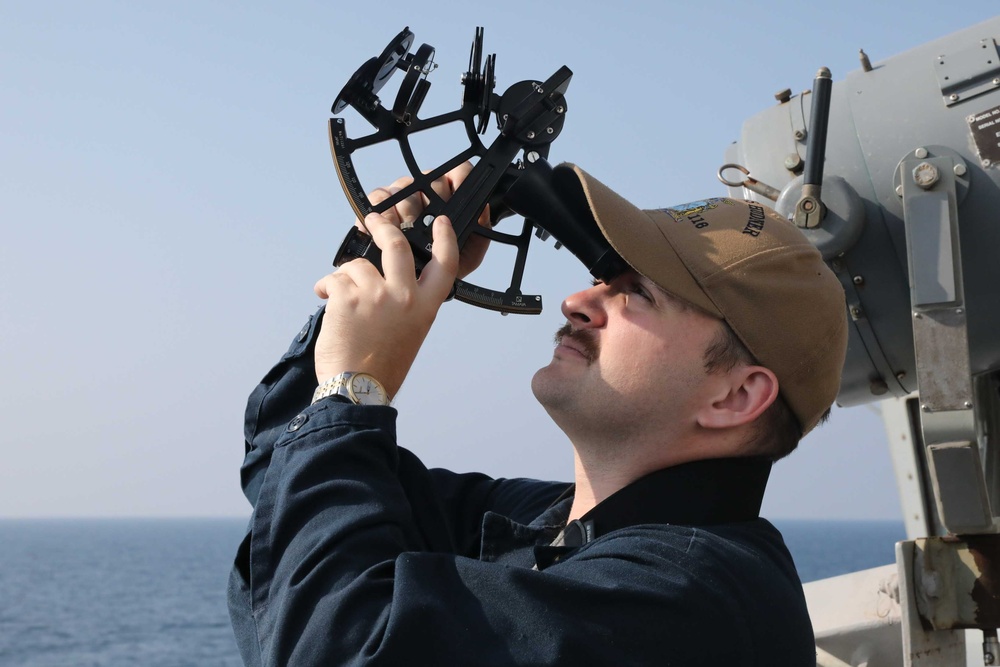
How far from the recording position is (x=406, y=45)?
2291 millimetres

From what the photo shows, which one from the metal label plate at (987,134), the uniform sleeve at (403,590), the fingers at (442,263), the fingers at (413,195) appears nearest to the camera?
the uniform sleeve at (403,590)

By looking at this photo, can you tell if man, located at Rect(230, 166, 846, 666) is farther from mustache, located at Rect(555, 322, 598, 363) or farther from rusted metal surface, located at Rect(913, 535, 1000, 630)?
rusted metal surface, located at Rect(913, 535, 1000, 630)

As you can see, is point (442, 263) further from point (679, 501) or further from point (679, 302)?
point (679, 501)

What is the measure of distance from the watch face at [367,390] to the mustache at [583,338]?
41 centimetres

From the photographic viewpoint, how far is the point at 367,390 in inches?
73.6

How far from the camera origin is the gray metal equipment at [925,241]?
9.59ft

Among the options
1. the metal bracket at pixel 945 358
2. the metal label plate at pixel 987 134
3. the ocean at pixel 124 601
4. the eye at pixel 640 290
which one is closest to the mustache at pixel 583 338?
the eye at pixel 640 290

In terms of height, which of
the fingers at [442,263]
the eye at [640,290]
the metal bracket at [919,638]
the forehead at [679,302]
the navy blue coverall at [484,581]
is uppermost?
the fingers at [442,263]

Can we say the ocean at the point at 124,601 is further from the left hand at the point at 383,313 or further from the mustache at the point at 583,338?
the left hand at the point at 383,313

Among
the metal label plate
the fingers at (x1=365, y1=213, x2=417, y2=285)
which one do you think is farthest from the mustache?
the metal label plate

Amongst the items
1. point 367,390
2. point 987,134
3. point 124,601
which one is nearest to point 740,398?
point 367,390

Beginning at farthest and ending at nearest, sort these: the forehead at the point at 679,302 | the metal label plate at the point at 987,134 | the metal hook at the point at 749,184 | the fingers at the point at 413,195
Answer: the metal hook at the point at 749,184 < the metal label plate at the point at 987,134 < the fingers at the point at 413,195 < the forehead at the point at 679,302

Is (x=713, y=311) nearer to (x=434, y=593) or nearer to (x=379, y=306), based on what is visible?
(x=379, y=306)

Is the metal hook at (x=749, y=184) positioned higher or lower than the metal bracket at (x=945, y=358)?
higher
